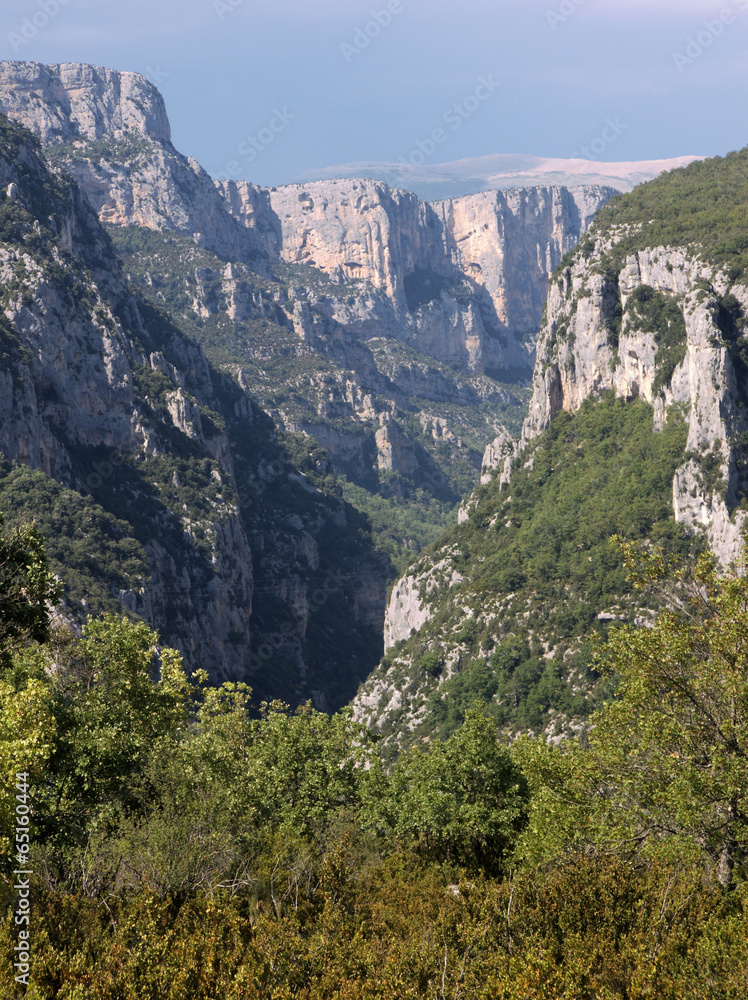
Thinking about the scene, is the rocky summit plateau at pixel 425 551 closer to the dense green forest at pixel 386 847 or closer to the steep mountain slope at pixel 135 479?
the steep mountain slope at pixel 135 479

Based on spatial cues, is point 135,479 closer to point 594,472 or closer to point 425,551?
point 425,551

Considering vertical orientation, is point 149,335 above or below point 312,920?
above

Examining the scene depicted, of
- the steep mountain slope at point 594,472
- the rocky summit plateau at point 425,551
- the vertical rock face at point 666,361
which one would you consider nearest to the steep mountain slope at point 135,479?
the rocky summit plateau at point 425,551

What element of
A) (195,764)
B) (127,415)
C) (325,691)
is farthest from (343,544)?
(195,764)

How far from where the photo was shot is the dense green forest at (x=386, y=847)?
15.7m

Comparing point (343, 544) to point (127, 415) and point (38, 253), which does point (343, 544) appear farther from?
point (38, 253)

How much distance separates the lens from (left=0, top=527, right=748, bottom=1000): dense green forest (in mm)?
15680

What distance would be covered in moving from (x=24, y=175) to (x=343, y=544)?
100 metres

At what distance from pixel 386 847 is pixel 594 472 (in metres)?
86.2

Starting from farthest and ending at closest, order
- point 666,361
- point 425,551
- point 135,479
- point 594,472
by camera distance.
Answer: point 425,551 → point 135,479 → point 594,472 → point 666,361

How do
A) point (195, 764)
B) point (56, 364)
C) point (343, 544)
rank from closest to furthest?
1. point (195, 764)
2. point (56, 364)
3. point (343, 544)

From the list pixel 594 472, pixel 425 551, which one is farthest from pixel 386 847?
pixel 425 551

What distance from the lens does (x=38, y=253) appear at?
125 metres

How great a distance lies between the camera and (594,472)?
366 ft
